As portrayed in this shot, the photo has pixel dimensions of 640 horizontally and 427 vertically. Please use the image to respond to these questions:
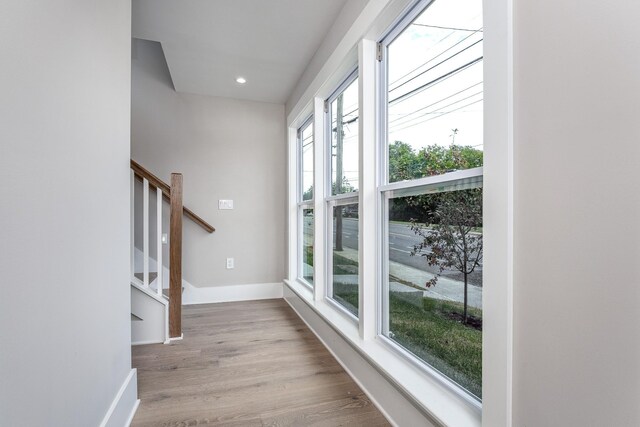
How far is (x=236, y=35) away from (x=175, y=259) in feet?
5.81

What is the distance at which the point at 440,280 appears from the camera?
1.34 m

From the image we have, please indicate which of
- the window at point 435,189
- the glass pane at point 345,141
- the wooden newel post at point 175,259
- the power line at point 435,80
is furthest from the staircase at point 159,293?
the power line at point 435,80

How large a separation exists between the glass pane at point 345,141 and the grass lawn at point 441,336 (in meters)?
0.91

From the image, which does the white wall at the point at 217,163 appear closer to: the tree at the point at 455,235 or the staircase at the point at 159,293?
the staircase at the point at 159,293

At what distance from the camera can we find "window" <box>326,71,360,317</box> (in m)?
2.20

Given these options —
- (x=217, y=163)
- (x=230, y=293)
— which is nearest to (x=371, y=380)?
(x=230, y=293)

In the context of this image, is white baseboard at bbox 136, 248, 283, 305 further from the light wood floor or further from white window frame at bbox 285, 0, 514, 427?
white window frame at bbox 285, 0, 514, 427

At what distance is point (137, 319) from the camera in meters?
2.45
